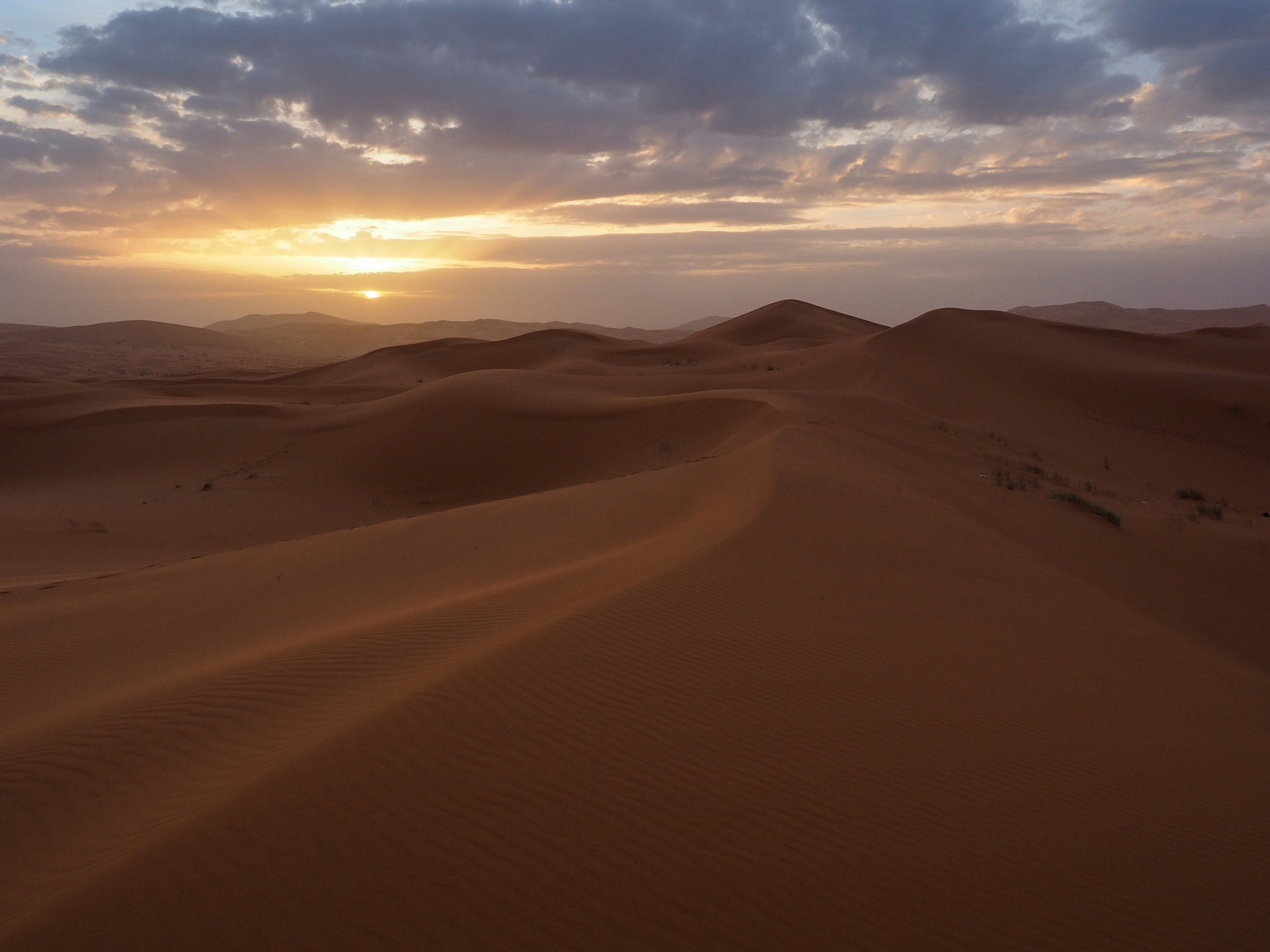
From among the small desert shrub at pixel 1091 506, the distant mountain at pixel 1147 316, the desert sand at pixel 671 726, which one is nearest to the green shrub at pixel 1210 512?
the desert sand at pixel 671 726

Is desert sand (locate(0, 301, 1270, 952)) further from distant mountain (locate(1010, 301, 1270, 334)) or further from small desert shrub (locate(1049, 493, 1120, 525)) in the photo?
distant mountain (locate(1010, 301, 1270, 334))

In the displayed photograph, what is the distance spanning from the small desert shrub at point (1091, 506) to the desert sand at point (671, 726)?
3.5 inches

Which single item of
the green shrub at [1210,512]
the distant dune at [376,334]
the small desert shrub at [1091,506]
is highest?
the distant dune at [376,334]

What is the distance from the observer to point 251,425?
82.5 feet

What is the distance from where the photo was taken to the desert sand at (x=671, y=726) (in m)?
2.90

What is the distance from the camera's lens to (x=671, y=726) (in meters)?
3.96

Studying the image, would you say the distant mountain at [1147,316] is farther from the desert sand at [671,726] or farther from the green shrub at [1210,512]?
the desert sand at [671,726]

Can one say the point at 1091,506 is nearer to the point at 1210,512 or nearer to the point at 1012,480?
the point at 1012,480

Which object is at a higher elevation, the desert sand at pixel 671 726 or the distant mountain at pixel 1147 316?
the distant mountain at pixel 1147 316

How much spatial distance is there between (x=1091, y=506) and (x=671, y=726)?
9145 millimetres

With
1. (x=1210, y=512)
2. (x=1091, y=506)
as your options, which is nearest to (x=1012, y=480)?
(x=1091, y=506)

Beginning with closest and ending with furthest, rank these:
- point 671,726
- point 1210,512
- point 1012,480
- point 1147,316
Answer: point 671,726, point 1012,480, point 1210,512, point 1147,316

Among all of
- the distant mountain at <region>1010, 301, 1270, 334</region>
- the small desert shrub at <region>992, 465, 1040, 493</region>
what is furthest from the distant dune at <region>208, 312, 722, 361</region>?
the small desert shrub at <region>992, 465, 1040, 493</region>

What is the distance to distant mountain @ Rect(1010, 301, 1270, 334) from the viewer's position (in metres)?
86.9
